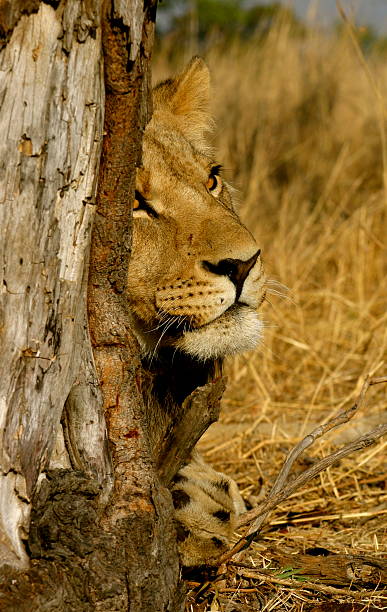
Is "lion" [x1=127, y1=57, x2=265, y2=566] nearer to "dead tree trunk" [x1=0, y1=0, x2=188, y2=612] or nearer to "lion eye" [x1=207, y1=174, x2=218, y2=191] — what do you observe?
"lion eye" [x1=207, y1=174, x2=218, y2=191]

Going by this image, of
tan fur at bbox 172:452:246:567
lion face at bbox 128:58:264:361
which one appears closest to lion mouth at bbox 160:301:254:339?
lion face at bbox 128:58:264:361

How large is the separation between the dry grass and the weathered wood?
0.71 m

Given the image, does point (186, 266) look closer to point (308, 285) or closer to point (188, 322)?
point (188, 322)

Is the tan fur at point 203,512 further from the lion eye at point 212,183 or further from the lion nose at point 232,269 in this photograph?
the lion eye at point 212,183

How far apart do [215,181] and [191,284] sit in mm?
616

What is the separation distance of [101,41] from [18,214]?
1.27 feet

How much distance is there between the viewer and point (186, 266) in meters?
2.29

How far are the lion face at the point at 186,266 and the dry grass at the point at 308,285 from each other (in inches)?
12.6

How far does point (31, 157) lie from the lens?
→ 1580 millimetres

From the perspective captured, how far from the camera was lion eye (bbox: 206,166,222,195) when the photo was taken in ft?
8.84

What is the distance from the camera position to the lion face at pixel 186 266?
2254 millimetres

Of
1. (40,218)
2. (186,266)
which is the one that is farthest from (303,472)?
(40,218)

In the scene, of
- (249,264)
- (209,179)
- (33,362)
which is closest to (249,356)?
(209,179)

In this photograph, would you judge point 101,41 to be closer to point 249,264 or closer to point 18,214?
point 18,214
